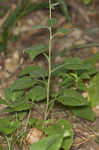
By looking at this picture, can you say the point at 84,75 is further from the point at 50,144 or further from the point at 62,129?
the point at 50,144

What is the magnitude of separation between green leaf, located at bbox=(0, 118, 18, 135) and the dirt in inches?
7.4

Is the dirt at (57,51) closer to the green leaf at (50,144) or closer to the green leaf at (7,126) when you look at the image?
the green leaf at (7,126)

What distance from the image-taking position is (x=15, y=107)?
140 cm

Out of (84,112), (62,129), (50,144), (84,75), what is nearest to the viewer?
A: (50,144)

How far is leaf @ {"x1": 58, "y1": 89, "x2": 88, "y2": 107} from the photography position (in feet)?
4.43

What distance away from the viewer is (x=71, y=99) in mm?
1384

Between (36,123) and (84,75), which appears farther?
(84,75)

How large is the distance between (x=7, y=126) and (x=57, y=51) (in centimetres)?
111

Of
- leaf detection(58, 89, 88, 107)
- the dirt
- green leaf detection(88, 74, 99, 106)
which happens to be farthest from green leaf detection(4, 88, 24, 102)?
green leaf detection(88, 74, 99, 106)

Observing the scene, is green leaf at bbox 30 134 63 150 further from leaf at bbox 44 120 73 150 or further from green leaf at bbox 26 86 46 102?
green leaf at bbox 26 86 46 102

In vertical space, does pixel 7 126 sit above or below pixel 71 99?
below

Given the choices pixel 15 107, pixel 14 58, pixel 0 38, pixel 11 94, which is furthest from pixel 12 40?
pixel 15 107

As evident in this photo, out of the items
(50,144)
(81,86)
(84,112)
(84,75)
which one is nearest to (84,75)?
(84,75)

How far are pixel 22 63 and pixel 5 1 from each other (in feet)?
4.28
